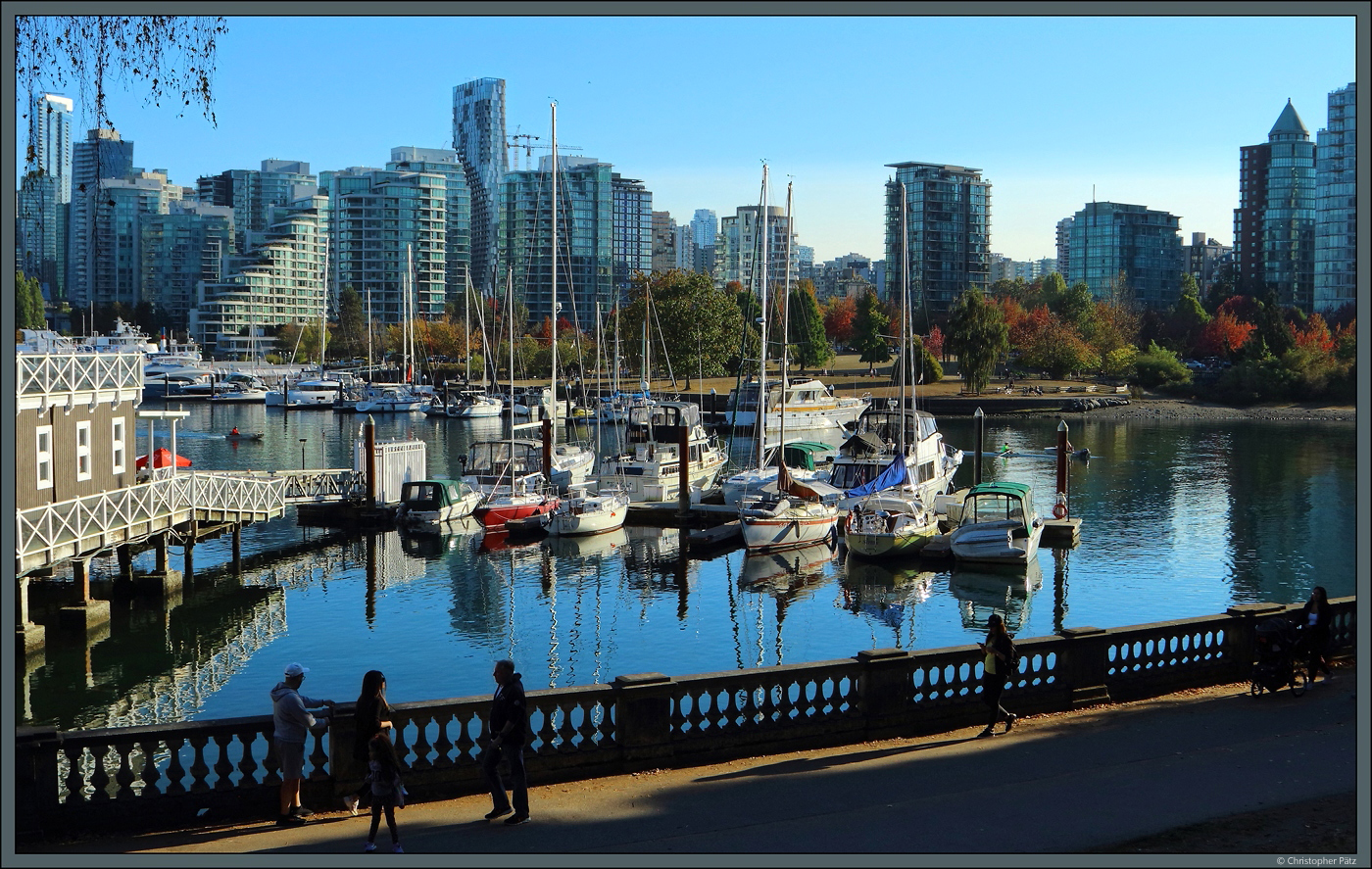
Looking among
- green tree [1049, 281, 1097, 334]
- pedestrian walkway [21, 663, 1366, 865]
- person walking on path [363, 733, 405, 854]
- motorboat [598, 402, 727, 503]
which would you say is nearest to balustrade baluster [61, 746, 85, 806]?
pedestrian walkway [21, 663, 1366, 865]

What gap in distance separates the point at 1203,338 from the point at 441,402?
101298 mm

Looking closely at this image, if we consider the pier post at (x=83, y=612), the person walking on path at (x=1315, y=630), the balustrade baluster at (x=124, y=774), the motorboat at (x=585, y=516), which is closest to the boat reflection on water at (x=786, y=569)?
the motorboat at (x=585, y=516)

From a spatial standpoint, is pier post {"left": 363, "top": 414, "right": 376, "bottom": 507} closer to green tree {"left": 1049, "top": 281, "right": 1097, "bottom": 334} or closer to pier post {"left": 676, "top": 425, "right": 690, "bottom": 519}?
pier post {"left": 676, "top": 425, "right": 690, "bottom": 519}

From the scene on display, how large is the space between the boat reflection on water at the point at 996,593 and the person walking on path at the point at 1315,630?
55.1 feet

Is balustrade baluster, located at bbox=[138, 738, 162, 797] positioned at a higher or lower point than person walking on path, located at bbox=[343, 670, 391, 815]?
lower

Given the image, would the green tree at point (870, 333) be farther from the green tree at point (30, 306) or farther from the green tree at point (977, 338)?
the green tree at point (30, 306)

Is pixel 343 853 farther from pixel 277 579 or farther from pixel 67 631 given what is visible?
pixel 277 579

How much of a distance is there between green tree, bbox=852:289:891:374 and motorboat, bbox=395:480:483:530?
102 m

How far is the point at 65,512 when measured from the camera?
97.5ft

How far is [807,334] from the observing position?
140375 millimetres

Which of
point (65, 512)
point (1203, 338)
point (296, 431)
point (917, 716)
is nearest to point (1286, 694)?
point (917, 716)

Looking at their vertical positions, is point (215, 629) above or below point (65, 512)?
below

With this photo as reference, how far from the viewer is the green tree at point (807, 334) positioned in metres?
142

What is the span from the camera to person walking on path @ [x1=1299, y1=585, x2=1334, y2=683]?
59.4 feet
